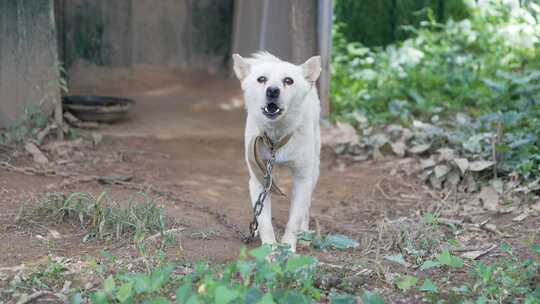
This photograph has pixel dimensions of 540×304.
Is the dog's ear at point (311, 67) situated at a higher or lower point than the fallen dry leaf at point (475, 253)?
higher

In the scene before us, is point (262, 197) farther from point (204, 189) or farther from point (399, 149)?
point (399, 149)

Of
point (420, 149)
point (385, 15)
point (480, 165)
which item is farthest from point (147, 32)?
point (480, 165)

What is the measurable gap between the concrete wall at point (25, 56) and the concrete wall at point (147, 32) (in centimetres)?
243

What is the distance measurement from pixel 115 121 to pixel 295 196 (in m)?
3.79

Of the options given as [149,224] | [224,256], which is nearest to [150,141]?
[149,224]

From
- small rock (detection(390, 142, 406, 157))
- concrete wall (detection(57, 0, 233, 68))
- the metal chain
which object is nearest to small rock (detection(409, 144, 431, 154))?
small rock (detection(390, 142, 406, 157))

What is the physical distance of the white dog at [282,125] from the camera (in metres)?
4.86

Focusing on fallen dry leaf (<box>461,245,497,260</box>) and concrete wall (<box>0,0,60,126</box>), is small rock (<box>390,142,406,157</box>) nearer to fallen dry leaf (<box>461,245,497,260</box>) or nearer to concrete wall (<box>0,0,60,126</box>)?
fallen dry leaf (<box>461,245,497,260</box>)

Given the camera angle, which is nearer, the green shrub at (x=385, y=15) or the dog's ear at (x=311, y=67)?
the dog's ear at (x=311, y=67)

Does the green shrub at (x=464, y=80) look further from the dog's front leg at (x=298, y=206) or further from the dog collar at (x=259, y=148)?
the dog collar at (x=259, y=148)

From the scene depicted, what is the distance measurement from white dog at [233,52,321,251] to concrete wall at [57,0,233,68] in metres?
5.39

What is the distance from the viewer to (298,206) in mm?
5125

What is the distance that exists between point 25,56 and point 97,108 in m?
1.00

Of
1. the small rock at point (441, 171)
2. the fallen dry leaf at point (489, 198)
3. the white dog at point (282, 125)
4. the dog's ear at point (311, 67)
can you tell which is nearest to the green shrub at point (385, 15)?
the small rock at point (441, 171)
